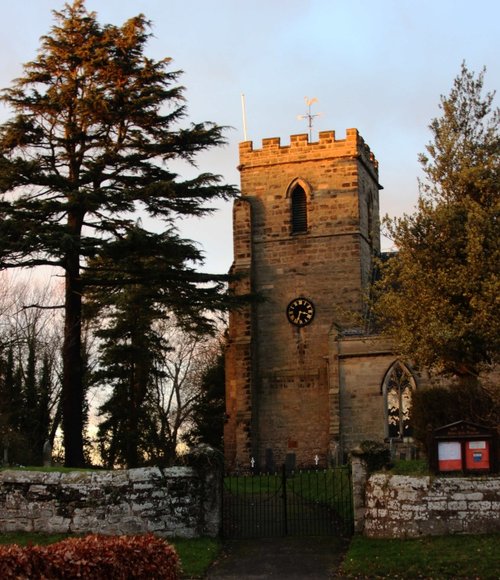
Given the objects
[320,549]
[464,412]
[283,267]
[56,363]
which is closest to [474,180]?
[464,412]

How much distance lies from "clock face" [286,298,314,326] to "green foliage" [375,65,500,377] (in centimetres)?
1210

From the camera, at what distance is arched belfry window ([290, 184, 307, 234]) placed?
33.7 metres

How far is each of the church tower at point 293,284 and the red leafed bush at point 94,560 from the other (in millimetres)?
21212

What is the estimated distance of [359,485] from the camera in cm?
1486

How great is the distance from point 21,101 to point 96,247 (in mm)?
4987

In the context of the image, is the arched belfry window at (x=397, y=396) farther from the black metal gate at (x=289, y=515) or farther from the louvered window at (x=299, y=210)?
the black metal gate at (x=289, y=515)

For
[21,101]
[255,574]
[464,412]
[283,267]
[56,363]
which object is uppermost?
[21,101]

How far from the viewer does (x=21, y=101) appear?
890 inches

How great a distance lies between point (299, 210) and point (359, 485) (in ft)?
66.2

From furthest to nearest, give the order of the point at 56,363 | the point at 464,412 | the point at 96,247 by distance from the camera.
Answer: the point at 56,363, the point at 96,247, the point at 464,412

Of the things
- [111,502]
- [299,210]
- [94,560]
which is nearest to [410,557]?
[111,502]

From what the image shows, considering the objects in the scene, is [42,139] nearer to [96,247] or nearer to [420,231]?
[96,247]

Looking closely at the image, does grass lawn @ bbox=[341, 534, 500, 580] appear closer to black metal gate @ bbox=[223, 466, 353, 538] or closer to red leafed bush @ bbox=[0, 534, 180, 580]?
black metal gate @ bbox=[223, 466, 353, 538]

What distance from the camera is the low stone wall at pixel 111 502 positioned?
14.8 metres
